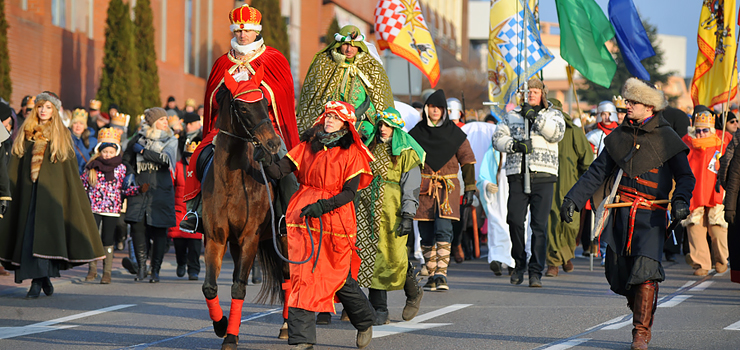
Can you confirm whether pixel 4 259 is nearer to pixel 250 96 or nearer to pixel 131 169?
pixel 131 169

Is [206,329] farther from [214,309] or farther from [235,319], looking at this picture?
[235,319]

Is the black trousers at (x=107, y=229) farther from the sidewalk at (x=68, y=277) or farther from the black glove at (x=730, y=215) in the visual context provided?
the black glove at (x=730, y=215)

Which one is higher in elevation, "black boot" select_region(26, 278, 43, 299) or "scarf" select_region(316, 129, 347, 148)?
"scarf" select_region(316, 129, 347, 148)

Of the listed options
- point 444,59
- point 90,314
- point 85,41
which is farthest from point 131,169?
point 444,59

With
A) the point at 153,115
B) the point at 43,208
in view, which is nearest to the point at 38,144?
the point at 43,208

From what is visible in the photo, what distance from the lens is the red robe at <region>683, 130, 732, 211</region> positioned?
46.4 ft

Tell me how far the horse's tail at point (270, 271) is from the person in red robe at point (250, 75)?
0.73 meters

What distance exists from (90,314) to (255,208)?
2988mm

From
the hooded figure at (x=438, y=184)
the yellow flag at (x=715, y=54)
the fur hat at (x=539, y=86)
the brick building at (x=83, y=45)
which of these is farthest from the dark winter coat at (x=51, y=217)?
the brick building at (x=83, y=45)

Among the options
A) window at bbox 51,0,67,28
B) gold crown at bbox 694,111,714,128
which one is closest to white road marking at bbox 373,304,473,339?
gold crown at bbox 694,111,714,128

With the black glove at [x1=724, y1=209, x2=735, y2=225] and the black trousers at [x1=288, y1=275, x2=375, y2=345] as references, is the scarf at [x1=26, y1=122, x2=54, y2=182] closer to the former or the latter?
the black trousers at [x1=288, y1=275, x2=375, y2=345]

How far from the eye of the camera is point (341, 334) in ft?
28.2

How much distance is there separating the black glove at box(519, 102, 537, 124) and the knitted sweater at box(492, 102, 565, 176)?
0.05 m

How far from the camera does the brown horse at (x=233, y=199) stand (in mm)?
7570
